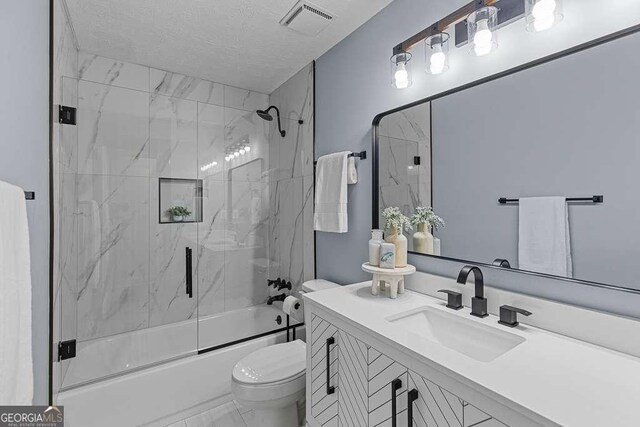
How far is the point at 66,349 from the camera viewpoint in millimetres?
1779

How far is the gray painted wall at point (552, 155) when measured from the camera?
0.88 m

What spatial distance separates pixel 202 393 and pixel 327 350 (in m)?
1.23

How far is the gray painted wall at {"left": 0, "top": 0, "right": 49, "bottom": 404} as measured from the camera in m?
0.91

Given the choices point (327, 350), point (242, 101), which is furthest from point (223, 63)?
point (327, 350)

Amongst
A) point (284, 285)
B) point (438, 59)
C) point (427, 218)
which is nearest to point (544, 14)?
point (438, 59)

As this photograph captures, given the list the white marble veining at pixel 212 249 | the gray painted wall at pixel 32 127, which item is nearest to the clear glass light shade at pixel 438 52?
the gray painted wall at pixel 32 127

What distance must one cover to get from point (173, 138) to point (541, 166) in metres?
2.40

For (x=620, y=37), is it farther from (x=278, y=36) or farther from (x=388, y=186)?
(x=278, y=36)

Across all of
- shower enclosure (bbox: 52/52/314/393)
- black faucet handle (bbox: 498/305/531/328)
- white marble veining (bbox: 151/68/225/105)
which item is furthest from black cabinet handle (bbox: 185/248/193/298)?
black faucet handle (bbox: 498/305/531/328)

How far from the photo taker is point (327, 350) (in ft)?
4.04

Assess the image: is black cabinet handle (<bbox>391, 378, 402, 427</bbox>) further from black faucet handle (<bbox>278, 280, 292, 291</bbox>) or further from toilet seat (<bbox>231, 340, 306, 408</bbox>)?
black faucet handle (<bbox>278, 280, 292, 291</bbox>)

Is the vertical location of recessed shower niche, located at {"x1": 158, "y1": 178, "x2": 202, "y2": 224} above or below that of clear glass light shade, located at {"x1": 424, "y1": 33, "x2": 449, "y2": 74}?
below

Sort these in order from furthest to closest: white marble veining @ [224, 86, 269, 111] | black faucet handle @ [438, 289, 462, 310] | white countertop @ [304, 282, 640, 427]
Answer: white marble veining @ [224, 86, 269, 111], black faucet handle @ [438, 289, 462, 310], white countertop @ [304, 282, 640, 427]

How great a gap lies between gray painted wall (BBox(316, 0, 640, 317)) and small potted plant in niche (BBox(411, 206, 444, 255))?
A: 6 cm
